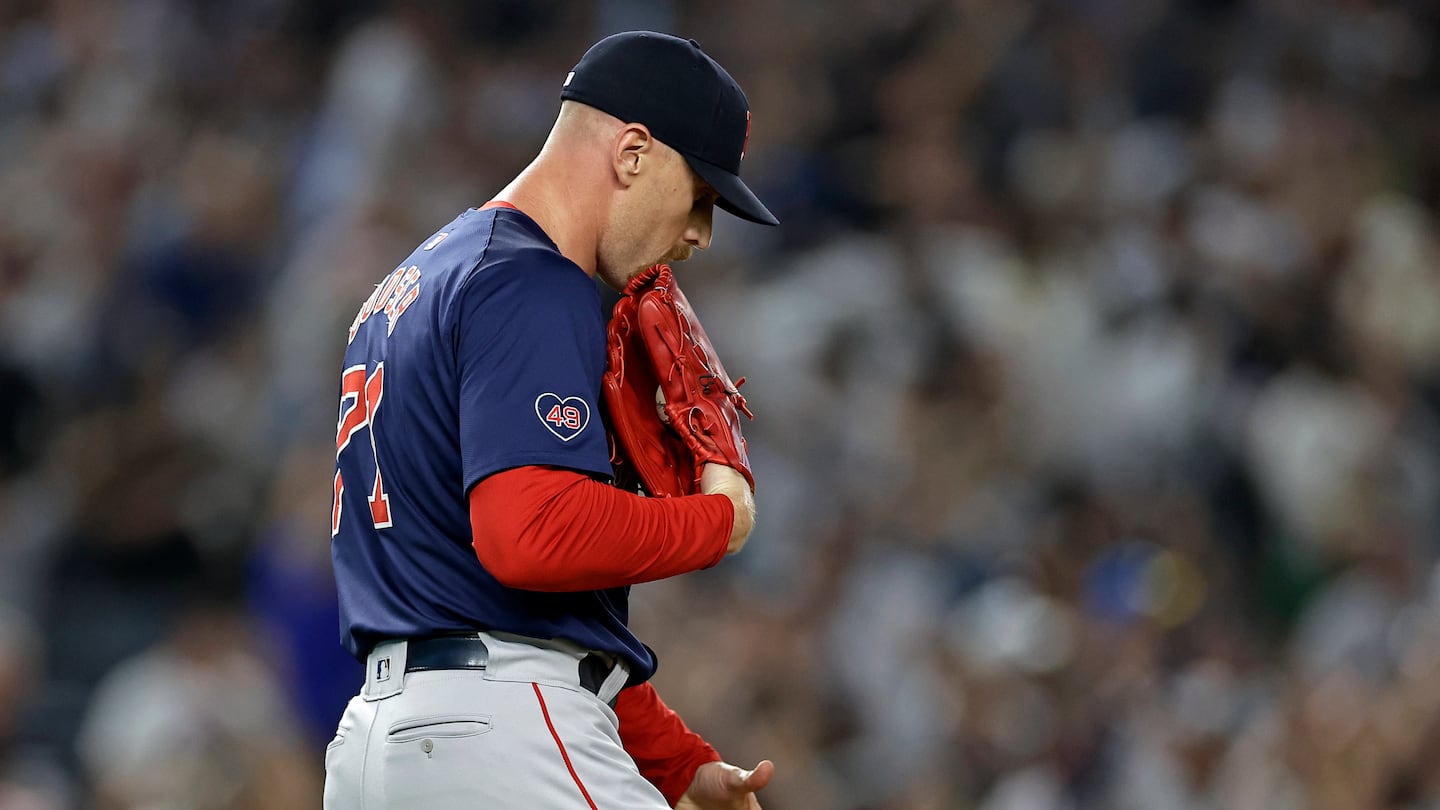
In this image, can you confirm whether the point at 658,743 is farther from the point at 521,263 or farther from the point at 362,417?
the point at 521,263

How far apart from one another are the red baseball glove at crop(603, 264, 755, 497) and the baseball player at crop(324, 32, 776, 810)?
4cm

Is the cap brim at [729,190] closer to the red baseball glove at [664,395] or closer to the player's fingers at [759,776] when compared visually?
the red baseball glove at [664,395]

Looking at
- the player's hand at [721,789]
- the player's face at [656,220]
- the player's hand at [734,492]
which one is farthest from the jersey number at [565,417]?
the player's hand at [721,789]

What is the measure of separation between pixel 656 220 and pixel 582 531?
24.8 inches

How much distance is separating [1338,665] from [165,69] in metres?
7.15

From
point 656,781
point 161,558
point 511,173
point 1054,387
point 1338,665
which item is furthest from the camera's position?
point 511,173

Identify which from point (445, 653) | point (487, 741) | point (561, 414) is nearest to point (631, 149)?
point (561, 414)

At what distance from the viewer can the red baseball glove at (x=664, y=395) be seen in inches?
117

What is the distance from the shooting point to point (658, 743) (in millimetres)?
3234

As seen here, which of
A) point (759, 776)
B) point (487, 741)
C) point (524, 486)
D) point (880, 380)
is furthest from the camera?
point (880, 380)

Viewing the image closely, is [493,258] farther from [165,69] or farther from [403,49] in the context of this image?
[165,69]

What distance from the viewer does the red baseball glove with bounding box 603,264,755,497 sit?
2982 millimetres

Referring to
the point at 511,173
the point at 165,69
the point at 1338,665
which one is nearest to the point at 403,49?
the point at 511,173

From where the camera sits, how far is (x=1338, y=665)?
6.65 meters
